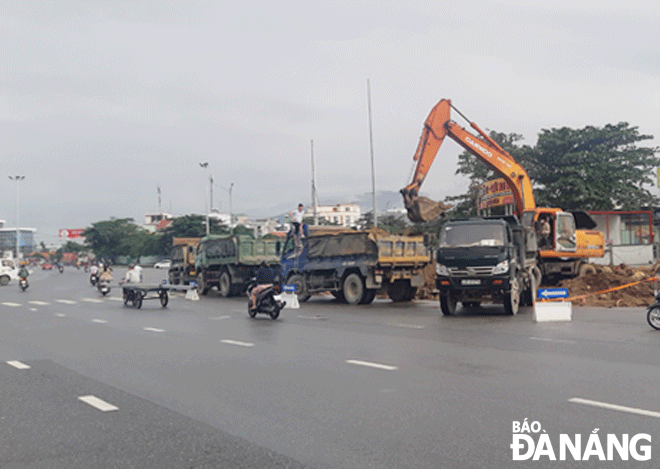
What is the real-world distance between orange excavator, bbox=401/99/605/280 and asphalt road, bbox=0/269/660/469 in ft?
32.6

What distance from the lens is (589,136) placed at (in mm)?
49750

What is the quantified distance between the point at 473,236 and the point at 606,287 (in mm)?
7695

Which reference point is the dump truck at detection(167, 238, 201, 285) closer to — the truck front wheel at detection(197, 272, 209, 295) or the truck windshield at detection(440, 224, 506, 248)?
the truck front wheel at detection(197, 272, 209, 295)

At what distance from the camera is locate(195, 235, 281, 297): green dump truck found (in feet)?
94.4

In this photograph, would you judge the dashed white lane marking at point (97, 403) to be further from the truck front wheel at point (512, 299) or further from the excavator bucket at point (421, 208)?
the excavator bucket at point (421, 208)

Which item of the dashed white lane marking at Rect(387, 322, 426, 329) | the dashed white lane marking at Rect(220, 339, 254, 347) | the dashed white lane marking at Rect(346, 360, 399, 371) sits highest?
the dashed white lane marking at Rect(346, 360, 399, 371)

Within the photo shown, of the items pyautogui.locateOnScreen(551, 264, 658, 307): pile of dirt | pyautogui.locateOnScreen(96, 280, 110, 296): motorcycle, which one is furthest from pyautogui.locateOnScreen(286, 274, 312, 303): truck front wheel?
pyautogui.locateOnScreen(96, 280, 110, 296): motorcycle

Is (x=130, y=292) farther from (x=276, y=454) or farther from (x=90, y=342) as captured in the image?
(x=276, y=454)

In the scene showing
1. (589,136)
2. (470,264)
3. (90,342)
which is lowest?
(90,342)

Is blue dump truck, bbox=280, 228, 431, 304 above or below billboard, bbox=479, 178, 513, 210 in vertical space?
below

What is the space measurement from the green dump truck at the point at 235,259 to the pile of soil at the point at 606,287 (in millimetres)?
6604

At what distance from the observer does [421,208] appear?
24.9m

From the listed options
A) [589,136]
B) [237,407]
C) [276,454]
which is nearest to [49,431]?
[237,407]

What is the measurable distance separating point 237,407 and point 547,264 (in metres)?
21.0
